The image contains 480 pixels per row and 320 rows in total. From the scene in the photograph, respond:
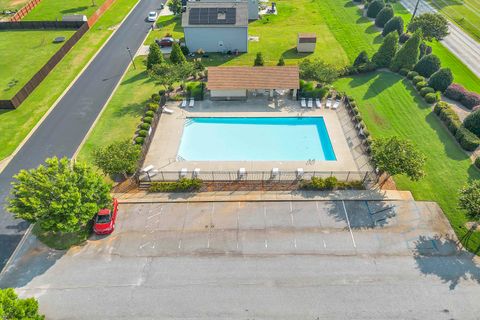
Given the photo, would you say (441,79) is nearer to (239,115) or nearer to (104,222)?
(239,115)

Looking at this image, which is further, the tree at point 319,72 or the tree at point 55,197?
the tree at point 319,72

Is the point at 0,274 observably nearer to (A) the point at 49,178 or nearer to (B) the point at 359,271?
(A) the point at 49,178

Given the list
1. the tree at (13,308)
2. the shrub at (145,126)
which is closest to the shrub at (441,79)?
the shrub at (145,126)

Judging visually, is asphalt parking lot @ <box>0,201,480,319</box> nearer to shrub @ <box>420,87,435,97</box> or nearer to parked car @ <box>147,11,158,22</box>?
shrub @ <box>420,87,435,97</box>

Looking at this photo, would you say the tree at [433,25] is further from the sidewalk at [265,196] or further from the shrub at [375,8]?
the sidewalk at [265,196]

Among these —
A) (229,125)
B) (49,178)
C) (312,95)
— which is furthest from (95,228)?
(312,95)

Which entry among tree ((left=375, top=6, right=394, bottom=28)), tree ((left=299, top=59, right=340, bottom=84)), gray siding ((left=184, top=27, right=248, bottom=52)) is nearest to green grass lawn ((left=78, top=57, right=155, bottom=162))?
gray siding ((left=184, top=27, right=248, bottom=52))
